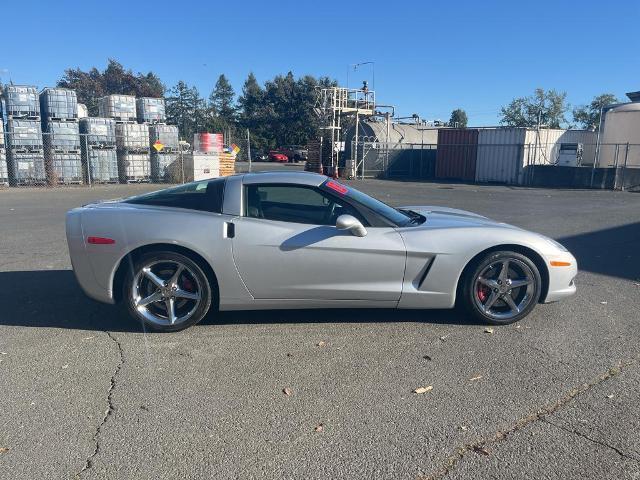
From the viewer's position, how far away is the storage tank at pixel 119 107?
73.6 ft

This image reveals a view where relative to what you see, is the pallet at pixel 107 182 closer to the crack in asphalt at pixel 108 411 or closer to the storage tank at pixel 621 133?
the crack in asphalt at pixel 108 411

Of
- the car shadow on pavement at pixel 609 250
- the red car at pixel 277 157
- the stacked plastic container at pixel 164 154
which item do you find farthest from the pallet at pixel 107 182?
the red car at pixel 277 157

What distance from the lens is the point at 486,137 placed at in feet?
92.5

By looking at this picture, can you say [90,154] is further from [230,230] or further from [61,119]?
[230,230]

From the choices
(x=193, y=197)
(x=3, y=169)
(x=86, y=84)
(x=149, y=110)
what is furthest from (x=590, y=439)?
(x=86, y=84)

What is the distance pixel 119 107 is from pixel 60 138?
3.18 m

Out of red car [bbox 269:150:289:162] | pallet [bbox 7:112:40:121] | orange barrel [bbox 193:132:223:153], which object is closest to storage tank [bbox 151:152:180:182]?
orange barrel [bbox 193:132:223:153]

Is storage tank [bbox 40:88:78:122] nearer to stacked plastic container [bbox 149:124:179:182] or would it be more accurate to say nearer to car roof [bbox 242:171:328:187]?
stacked plastic container [bbox 149:124:179:182]

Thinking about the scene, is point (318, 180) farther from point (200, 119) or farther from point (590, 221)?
point (200, 119)

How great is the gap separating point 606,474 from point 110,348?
133 inches

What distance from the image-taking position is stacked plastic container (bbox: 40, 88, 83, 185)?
20312 mm

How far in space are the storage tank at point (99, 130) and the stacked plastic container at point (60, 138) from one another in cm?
38

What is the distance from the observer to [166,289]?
14.2 feet

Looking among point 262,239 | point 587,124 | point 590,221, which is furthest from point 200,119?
point 262,239
